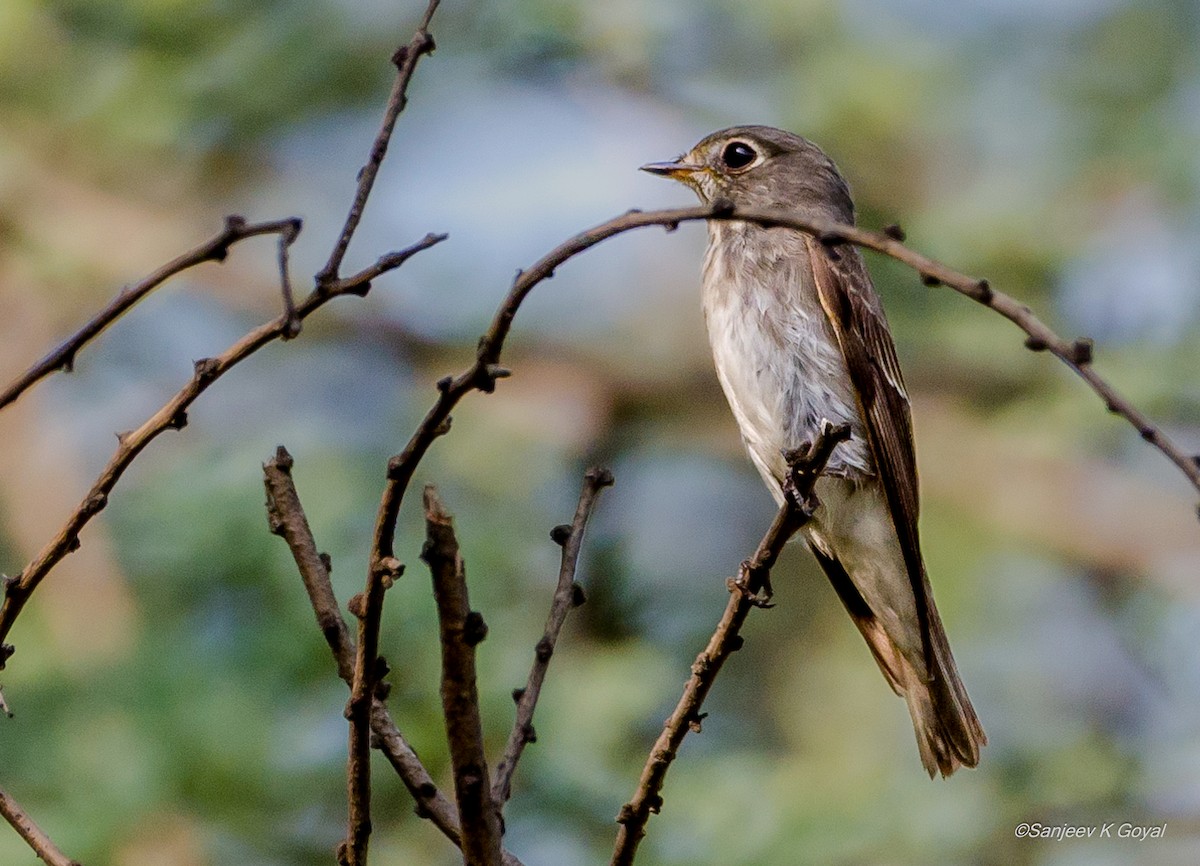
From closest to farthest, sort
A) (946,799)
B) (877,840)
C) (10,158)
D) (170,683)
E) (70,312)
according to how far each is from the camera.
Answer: (170,683), (877,840), (946,799), (70,312), (10,158)

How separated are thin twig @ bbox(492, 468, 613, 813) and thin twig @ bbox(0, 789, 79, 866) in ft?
1.70

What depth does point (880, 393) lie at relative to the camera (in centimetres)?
415

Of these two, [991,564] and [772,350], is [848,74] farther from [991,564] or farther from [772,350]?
[772,350]

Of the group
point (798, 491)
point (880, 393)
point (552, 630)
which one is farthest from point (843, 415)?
point (552, 630)

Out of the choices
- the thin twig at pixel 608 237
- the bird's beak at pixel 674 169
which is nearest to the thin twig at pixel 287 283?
the thin twig at pixel 608 237

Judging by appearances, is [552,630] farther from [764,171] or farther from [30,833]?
[764,171]

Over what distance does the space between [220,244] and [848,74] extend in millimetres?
6167

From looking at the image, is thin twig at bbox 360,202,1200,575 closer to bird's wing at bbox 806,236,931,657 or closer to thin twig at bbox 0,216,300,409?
thin twig at bbox 0,216,300,409

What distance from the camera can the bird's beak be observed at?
4812 millimetres

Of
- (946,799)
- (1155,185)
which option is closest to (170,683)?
(946,799)

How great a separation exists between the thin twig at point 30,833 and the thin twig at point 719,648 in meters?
0.66

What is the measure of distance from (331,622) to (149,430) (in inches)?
13.0

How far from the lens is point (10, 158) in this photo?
6.97 meters

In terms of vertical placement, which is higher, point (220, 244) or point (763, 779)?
point (763, 779)
